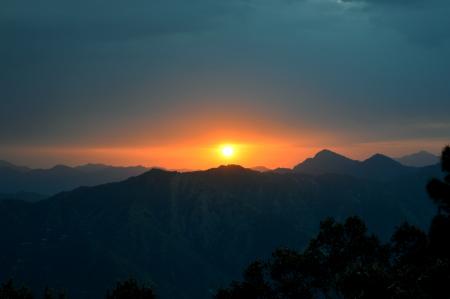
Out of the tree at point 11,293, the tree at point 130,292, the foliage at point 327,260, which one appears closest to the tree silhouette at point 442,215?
the foliage at point 327,260

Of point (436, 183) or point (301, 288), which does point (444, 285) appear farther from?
point (301, 288)

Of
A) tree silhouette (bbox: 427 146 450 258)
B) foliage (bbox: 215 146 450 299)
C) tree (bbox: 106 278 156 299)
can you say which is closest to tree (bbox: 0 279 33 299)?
tree (bbox: 106 278 156 299)

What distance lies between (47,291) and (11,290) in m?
4.95

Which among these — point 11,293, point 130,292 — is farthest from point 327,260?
point 11,293

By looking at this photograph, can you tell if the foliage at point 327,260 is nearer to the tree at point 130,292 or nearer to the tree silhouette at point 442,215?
the tree at point 130,292

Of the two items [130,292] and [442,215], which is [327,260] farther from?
[442,215]

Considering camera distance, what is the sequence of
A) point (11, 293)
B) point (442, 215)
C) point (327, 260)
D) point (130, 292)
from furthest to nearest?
point (327, 260), point (130, 292), point (11, 293), point (442, 215)

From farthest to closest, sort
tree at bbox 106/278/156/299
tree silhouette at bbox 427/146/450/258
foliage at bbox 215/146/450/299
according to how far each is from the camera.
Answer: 1. tree at bbox 106/278/156/299
2. foliage at bbox 215/146/450/299
3. tree silhouette at bbox 427/146/450/258

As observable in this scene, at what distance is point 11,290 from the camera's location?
234 feet

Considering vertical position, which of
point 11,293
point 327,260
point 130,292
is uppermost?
point 327,260

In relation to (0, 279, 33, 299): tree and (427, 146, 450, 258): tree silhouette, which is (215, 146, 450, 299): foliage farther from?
(0, 279, 33, 299): tree

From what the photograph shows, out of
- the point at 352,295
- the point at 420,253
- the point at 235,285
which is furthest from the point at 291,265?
the point at 352,295

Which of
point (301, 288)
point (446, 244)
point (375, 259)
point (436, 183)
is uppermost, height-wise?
point (436, 183)

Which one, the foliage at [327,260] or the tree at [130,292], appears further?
the tree at [130,292]
